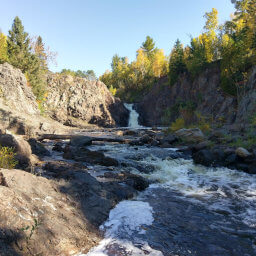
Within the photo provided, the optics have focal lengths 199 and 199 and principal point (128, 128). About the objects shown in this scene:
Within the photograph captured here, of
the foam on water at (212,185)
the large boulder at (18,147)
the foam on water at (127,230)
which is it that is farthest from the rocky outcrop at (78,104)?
the foam on water at (127,230)

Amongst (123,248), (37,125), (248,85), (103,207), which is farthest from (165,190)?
(248,85)

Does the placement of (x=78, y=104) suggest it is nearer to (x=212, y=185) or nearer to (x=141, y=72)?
(x=141, y=72)

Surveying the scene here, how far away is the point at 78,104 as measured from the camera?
131 ft

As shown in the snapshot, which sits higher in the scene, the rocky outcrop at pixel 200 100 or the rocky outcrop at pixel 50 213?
the rocky outcrop at pixel 200 100

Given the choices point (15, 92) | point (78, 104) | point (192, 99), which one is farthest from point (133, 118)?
point (15, 92)

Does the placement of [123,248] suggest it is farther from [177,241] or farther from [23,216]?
[23,216]

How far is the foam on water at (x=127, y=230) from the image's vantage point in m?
3.18

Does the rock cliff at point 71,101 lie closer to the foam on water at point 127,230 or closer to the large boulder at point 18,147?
the large boulder at point 18,147

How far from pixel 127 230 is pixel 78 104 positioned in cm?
3800

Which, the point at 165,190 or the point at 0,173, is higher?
the point at 0,173

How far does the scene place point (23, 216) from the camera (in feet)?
9.75

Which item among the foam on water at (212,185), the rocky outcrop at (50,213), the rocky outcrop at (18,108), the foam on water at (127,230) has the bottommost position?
the foam on water at (212,185)

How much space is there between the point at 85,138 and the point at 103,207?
9.28 meters

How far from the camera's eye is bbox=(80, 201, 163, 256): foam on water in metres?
3.18
